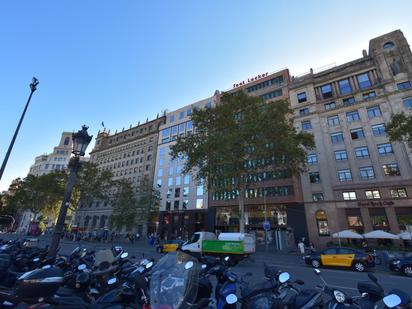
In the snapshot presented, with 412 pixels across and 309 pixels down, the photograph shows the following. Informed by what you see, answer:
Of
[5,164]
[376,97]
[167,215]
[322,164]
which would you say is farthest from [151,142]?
[5,164]

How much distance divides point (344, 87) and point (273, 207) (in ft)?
76.6

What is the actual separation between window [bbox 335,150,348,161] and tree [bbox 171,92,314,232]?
1177 cm

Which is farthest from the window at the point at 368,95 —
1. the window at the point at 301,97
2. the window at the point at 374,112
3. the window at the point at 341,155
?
the window at the point at 341,155

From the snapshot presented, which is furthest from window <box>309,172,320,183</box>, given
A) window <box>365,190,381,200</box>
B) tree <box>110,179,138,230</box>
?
tree <box>110,179,138,230</box>

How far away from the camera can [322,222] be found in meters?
32.1

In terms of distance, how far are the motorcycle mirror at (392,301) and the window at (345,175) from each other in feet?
114

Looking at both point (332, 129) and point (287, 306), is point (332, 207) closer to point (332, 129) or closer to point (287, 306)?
point (332, 129)

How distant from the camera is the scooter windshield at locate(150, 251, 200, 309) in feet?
9.60

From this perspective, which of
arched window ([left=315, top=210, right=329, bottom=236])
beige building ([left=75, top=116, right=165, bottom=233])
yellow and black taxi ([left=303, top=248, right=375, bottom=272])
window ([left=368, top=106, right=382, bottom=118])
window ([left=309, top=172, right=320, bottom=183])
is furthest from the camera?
beige building ([left=75, top=116, right=165, bottom=233])

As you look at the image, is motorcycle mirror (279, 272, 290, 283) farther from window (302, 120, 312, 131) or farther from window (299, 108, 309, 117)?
window (299, 108, 309, 117)

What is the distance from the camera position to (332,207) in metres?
Result: 32.0

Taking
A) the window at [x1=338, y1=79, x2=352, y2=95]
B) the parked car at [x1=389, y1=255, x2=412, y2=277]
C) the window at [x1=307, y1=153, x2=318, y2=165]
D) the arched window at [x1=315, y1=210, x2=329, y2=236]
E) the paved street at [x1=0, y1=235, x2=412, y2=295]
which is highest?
the window at [x1=338, y1=79, x2=352, y2=95]

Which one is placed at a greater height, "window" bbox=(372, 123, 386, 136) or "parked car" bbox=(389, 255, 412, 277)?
"window" bbox=(372, 123, 386, 136)

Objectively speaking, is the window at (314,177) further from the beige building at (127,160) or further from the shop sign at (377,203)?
the beige building at (127,160)
